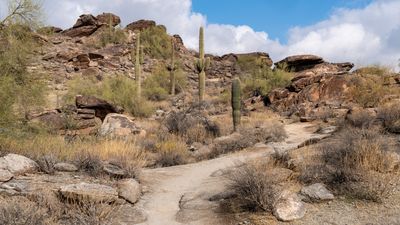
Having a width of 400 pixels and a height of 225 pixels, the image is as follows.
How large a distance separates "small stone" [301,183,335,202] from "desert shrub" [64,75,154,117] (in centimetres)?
1794

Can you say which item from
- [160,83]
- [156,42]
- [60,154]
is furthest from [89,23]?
[60,154]

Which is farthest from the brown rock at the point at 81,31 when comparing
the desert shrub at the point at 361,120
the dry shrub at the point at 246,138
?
the desert shrub at the point at 361,120

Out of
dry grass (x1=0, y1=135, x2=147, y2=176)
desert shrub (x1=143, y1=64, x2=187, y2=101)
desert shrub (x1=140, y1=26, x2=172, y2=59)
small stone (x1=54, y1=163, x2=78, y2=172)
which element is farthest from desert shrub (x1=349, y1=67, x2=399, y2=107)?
desert shrub (x1=140, y1=26, x2=172, y2=59)

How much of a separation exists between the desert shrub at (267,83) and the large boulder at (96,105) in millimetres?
13272

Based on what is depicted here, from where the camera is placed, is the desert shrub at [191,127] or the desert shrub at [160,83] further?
the desert shrub at [160,83]

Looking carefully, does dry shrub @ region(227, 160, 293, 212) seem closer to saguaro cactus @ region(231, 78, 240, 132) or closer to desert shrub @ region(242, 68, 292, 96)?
saguaro cactus @ region(231, 78, 240, 132)

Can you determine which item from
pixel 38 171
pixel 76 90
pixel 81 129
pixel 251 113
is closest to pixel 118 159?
pixel 38 171

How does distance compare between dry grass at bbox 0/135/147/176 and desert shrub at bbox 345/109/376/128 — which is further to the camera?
desert shrub at bbox 345/109/376/128

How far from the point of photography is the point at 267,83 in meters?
31.2

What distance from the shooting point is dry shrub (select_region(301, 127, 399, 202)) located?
21.6 ft

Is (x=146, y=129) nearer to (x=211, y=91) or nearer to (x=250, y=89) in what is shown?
(x=250, y=89)

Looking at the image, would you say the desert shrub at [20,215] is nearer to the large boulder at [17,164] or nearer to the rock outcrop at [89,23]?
the large boulder at [17,164]

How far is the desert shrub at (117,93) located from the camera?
24.3 metres

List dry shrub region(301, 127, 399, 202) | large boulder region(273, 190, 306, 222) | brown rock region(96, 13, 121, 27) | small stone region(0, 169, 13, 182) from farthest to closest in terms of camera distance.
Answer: brown rock region(96, 13, 121, 27) → small stone region(0, 169, 13, 182) → dry shrub region(301, 127, 399, 202) → large boulder region(273, 190, 306, 222)
